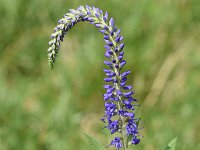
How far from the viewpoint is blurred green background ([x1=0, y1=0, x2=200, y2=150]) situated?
A: 6.09m

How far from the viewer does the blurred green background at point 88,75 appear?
20.0 feet

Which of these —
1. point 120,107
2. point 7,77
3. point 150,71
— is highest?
point 7,77

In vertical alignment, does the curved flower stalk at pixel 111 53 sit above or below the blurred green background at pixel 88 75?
below

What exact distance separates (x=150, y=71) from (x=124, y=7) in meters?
1.25

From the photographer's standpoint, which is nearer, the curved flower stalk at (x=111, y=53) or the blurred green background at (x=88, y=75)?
the curved flower stalk at (x=111, y=53)

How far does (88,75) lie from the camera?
6.95 metres

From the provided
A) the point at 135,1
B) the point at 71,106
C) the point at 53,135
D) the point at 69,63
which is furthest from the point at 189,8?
the point at 53,135

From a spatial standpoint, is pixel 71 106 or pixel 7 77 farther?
pixel 7 77

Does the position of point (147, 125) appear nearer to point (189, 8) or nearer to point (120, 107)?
point (189, 8)

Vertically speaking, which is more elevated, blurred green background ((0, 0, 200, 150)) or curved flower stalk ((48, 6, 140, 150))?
blurred green background ((0, 0, 200, 150))

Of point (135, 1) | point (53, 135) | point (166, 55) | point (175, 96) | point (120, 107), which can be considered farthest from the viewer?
point (135, 1)

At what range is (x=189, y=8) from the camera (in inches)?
310

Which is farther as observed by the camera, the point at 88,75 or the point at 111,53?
the point at 88,75

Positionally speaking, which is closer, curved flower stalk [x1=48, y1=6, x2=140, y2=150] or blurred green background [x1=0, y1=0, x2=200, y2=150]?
curved flower stalk [x1=48, y1=6, x2=140, y2=150]
